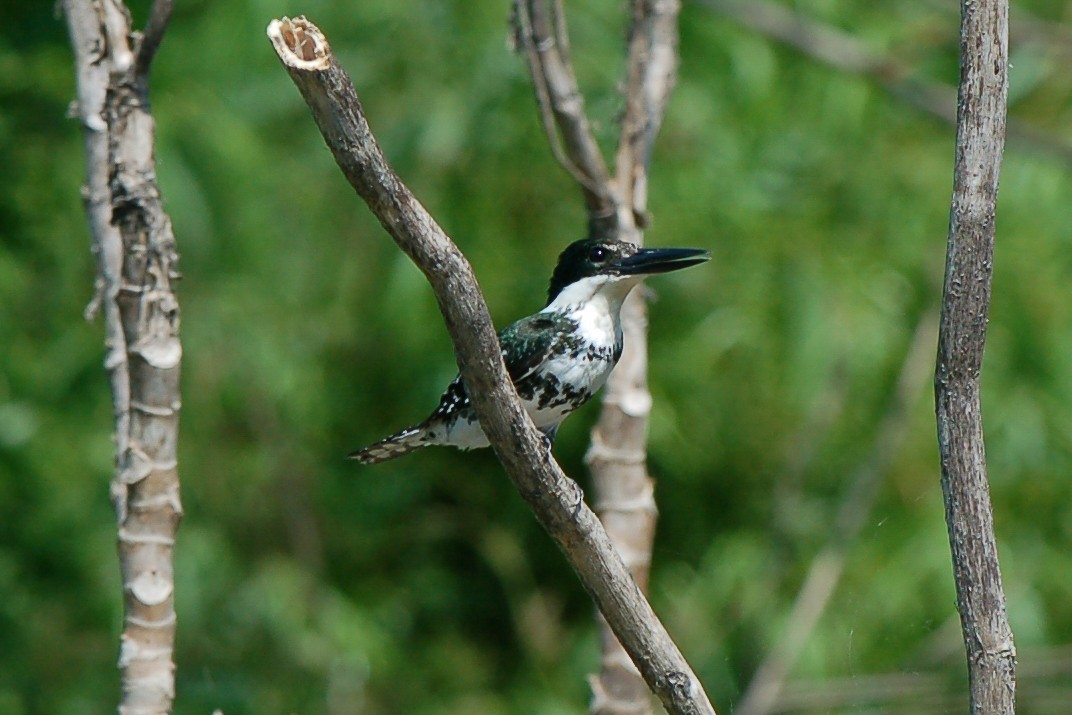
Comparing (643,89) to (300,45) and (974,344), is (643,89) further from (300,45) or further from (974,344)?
(300,45)

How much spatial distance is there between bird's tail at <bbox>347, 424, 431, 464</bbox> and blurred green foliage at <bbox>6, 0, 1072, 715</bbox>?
1.38m

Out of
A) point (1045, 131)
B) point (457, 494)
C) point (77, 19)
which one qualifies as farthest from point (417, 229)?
point (1045, 131)

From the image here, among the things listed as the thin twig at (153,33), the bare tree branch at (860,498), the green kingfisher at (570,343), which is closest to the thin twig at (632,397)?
the green kingfisher at (570,343)

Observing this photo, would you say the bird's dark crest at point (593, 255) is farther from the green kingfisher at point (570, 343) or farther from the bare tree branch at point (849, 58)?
the bare tree branch at point (849, 58)

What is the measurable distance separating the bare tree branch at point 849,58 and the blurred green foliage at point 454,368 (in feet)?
0.26

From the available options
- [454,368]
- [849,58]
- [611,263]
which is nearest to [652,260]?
[611,263]

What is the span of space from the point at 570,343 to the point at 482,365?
3.19 ft

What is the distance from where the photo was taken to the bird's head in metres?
2.63

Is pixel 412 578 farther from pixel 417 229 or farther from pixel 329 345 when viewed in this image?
pixel 417 229

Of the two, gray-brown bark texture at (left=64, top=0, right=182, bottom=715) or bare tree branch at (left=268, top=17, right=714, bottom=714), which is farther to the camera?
gray-brown bark texture at (left=64, top=0, right=182, bottom=715)

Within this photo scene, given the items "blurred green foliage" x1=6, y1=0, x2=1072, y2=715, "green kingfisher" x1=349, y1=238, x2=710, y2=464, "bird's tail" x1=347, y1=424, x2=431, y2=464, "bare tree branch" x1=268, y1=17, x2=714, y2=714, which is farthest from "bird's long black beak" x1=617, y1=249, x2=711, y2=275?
"blurred green foliage" x1=6, y1=0, x2=1072, y2=715

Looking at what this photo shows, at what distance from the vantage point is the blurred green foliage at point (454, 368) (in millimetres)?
4250

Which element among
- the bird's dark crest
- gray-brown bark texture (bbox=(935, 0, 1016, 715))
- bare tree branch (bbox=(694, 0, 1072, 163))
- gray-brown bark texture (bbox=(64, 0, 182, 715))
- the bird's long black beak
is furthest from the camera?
bare tree branch (bbox=(694, 0, 1072, 163))

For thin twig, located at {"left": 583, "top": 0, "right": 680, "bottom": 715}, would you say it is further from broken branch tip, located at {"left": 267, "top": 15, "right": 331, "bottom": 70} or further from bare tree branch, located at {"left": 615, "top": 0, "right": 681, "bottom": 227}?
broken branch tip, located at {"left": 267, "top": 15, "right": 331, "bottom": 70}
